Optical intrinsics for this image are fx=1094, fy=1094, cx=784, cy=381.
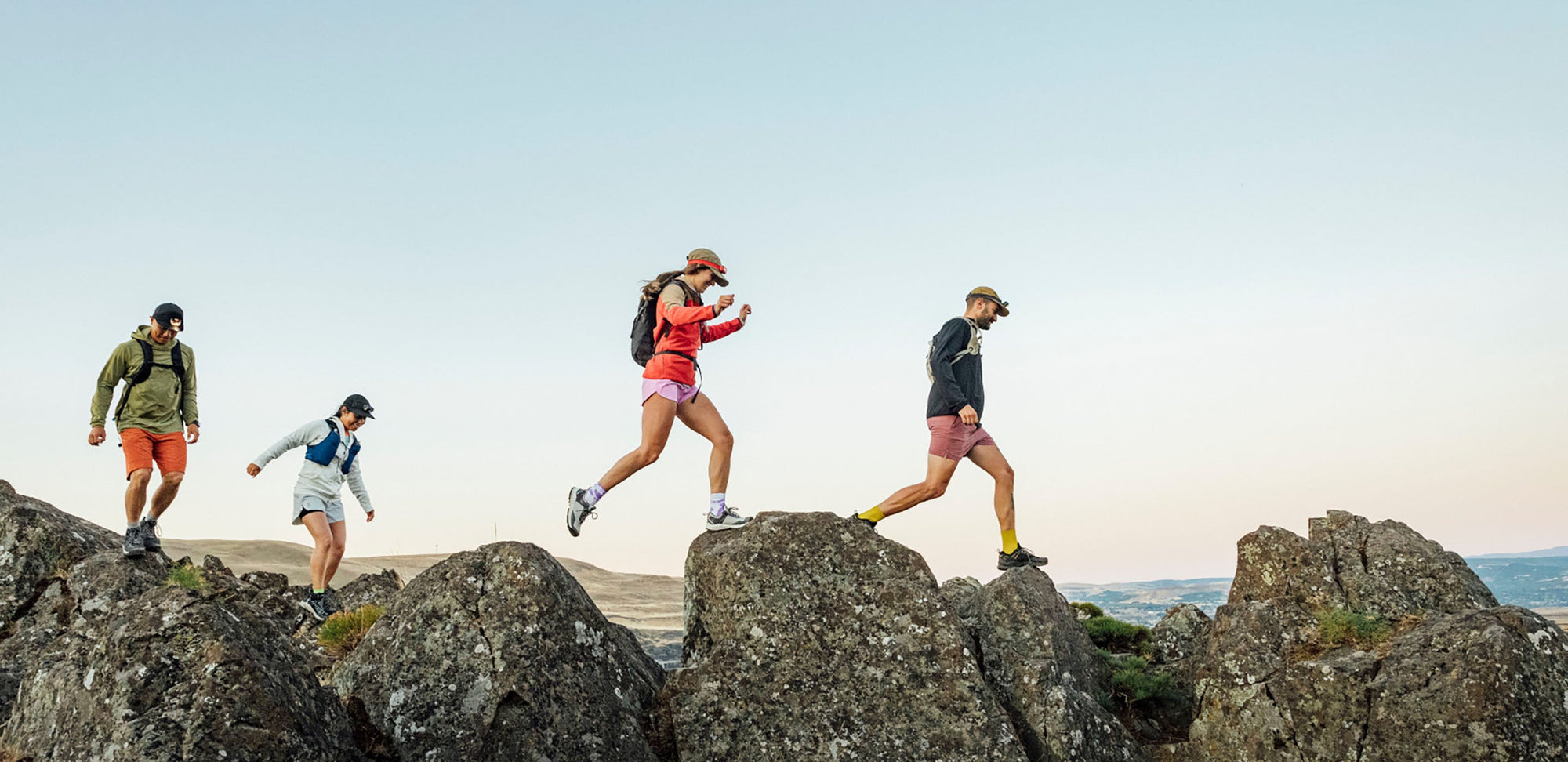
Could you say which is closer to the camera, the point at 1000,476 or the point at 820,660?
the point at 820,660

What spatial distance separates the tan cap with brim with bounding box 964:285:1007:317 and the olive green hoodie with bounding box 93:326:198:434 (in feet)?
36.1

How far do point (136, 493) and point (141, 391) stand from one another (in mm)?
1405

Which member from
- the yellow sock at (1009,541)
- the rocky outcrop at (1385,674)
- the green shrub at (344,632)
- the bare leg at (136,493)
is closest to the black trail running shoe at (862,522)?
the yellow sock at (1009,541)

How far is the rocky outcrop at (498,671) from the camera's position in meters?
9.85

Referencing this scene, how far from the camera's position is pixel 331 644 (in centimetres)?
1377

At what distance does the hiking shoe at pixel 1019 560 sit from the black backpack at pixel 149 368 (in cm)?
1154

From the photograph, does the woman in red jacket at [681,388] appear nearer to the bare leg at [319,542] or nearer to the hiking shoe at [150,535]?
the bare leg at [319,542]

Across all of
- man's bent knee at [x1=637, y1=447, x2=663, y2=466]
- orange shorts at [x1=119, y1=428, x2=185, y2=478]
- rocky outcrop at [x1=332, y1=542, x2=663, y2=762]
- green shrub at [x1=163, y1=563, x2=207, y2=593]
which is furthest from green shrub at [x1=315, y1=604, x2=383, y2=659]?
man's bent knee at [x1=637, y1=447, x2=663, y2=466]

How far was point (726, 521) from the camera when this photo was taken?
1236 centimetres

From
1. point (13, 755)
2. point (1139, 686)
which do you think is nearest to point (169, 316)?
point (13, 755)

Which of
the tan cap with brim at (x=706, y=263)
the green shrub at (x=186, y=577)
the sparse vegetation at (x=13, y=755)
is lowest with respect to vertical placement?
the sparse vegetation at (x=13, y=755)

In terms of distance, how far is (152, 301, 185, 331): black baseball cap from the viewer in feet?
48.2

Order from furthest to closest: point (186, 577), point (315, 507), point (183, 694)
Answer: point (315, 507) < point (186, 577) < point (183, 694)

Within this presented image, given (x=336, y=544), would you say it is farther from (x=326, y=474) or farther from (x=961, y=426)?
(x=961, y=426)
